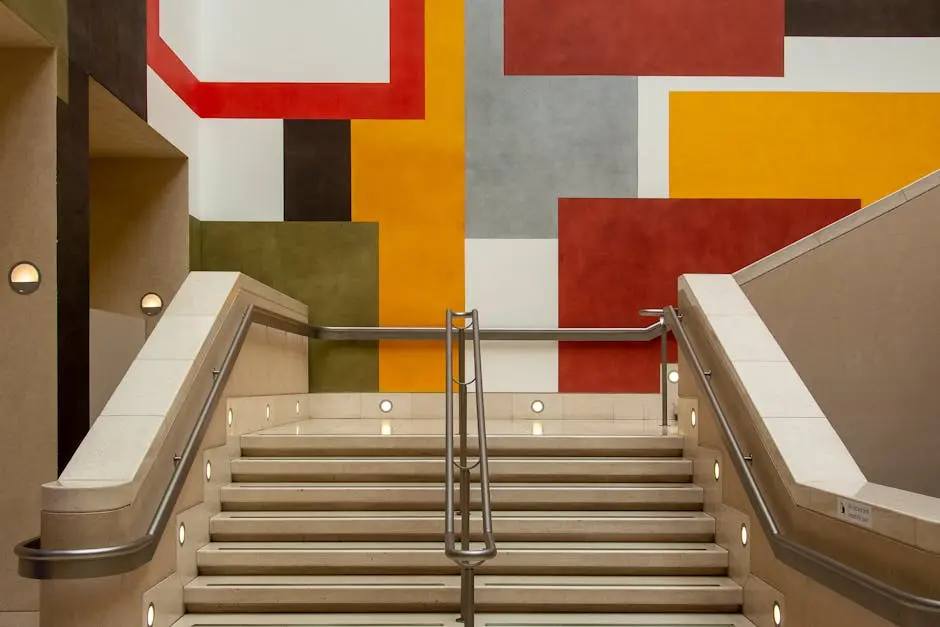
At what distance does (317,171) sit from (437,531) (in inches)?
155

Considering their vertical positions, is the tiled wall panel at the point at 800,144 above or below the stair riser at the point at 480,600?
above

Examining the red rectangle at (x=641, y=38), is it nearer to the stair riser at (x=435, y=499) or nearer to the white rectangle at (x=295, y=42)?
the white rectangle at (x=295, y=42)

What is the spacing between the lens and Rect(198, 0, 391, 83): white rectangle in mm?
7281

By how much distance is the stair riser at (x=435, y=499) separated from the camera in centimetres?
448

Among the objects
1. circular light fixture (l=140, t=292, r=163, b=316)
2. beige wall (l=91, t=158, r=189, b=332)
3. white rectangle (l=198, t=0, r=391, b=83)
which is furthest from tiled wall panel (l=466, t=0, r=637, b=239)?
circular light fixture (l=140, t=292, r=163, b=316)

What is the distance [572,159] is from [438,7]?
1.69 metres

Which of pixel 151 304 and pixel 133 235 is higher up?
pixel 133 235

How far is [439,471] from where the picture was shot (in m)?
4.67

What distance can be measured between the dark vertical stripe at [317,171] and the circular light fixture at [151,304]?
1301mm

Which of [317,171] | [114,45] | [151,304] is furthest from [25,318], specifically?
[317,171]

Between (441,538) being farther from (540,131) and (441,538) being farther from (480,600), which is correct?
(540,131)

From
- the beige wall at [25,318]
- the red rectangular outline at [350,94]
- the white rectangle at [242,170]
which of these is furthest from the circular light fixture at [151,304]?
the beige wall at [25,318]

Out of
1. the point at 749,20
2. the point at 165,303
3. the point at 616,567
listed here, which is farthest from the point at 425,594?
the point at 749,20

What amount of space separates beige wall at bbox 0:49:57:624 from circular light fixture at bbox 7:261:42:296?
3cm
